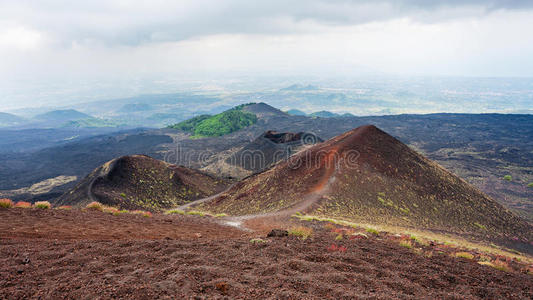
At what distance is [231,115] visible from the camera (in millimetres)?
142500

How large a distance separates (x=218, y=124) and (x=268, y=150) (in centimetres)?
7182

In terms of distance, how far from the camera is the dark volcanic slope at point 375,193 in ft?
78.9

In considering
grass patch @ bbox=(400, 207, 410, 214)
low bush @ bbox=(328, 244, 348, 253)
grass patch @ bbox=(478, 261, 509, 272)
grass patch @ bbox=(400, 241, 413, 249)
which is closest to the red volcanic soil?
low bush @ bbox=(328, 244, 348, 253)

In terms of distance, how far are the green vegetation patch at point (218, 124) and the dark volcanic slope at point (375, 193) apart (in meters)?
96.5

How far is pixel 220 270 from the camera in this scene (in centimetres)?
696

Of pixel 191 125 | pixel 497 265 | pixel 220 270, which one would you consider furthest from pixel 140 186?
pixel 191 125

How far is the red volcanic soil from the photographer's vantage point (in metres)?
5.84

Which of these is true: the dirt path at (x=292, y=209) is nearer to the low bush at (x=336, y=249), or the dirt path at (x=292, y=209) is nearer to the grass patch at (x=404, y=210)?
the grass patch at (x=404, y=210)

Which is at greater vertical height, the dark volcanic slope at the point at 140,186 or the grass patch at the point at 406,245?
the grass patch at the point at 406,245

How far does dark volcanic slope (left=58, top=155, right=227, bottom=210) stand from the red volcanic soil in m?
23.8

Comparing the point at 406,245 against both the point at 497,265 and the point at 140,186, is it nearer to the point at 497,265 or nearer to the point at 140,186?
the point at 497,265

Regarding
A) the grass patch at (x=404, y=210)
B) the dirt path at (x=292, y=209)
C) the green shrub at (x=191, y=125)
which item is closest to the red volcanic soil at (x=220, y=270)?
the dirt path at (x=292, y=209)

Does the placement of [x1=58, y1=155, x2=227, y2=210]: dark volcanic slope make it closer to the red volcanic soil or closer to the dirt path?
the dirt path

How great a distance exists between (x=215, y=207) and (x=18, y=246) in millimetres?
24033
